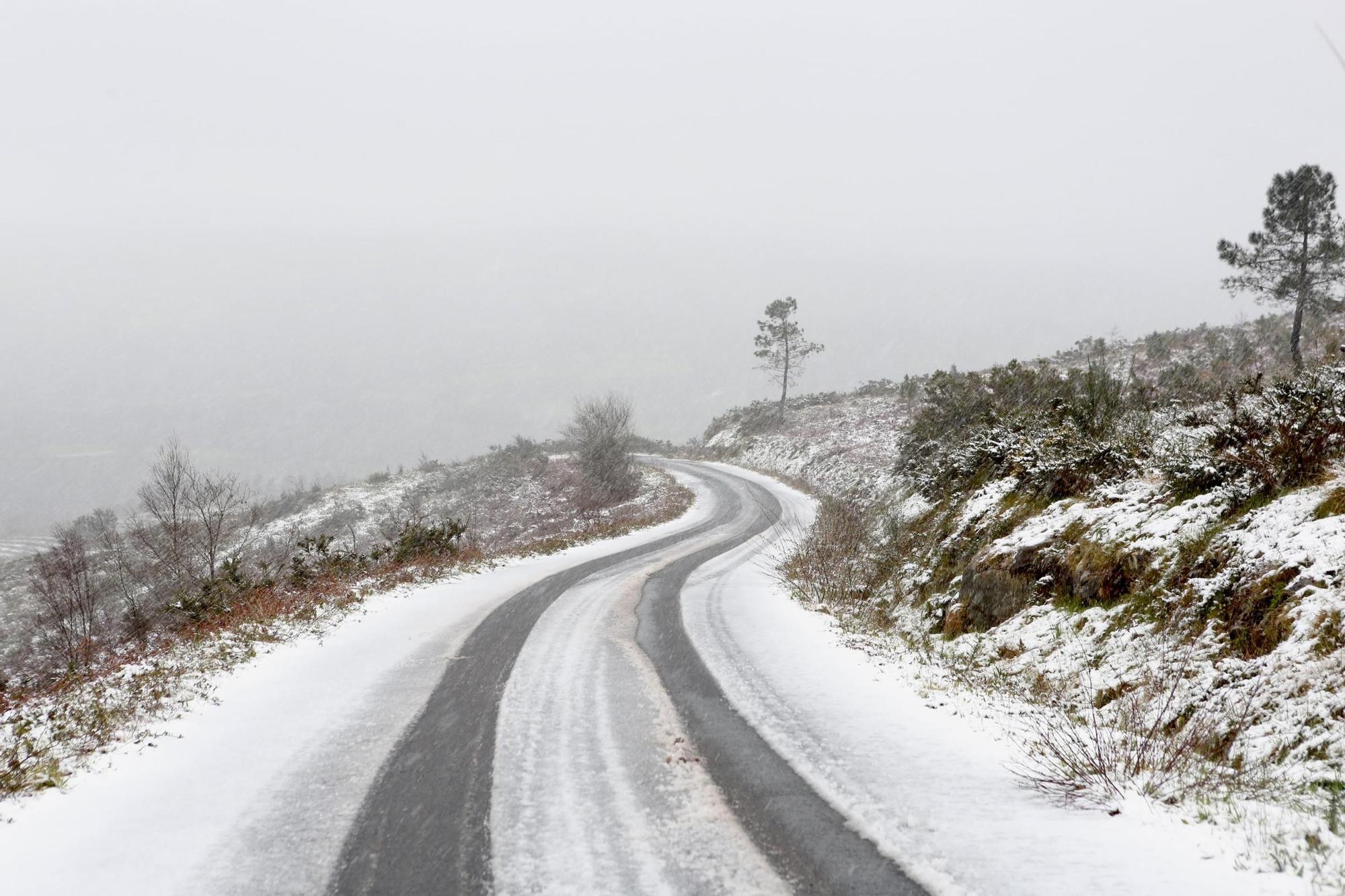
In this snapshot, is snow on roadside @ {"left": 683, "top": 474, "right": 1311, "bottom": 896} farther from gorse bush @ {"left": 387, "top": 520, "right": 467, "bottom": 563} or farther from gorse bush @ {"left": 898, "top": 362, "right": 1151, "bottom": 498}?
gorse bush @ {"left": 387, "top": 520, "right": 467, "bottom": 563}

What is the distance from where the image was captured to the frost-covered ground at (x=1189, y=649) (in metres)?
2.98

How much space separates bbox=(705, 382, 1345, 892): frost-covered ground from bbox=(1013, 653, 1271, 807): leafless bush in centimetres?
2

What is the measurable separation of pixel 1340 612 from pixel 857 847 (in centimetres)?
337

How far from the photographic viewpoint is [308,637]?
8.73 m

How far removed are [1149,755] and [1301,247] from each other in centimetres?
3071

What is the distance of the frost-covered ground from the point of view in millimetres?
2985

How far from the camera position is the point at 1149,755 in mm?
3789

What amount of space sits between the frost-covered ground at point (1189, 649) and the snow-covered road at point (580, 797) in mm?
338

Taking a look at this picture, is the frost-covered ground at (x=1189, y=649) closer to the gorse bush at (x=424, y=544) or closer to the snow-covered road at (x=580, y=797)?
the snow-covered road at (x=580, y=797)

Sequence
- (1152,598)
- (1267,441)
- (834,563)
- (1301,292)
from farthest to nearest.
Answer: (1301,292) → (834,563) → (1267,441) → (1152,598)

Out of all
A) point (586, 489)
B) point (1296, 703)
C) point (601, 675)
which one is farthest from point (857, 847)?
point (586, 489)

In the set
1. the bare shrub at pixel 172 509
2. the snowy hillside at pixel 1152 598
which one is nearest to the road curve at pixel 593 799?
the snowy hillside at pixel 1152 598

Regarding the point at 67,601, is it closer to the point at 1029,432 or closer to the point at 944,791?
the point at 944,791

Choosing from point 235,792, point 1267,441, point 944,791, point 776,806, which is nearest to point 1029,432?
point 1267,441
